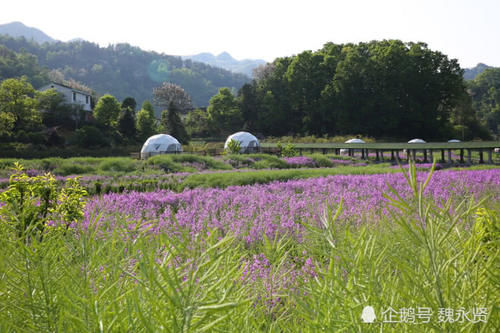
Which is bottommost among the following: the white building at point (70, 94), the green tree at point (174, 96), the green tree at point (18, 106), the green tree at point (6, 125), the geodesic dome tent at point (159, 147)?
the geodesic dome tent at point (159, 147)

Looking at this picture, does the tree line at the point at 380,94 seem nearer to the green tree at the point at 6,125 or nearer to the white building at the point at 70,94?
the white building at the point at 70,94

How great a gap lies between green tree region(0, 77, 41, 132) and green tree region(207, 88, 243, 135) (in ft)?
102

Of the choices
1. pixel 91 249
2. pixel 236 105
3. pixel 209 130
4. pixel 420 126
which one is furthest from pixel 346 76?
pixel 91 249

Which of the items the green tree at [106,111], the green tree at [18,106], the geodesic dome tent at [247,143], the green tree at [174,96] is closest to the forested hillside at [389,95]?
the geodesic dome tent at [247,143]

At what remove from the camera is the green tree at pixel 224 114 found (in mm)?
70625

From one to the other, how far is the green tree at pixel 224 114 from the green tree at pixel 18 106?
102 ft

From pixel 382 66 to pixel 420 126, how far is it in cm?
1154

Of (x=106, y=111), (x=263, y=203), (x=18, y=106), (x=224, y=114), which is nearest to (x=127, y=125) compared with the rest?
(x=106, y=111)

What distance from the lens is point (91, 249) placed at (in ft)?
3.33

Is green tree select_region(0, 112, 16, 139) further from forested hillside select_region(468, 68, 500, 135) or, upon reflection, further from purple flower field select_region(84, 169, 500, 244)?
forested hillside select_region(468, 68, 500, 135)

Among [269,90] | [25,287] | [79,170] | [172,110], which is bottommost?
[79,170]

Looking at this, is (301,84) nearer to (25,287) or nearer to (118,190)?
(118,190)

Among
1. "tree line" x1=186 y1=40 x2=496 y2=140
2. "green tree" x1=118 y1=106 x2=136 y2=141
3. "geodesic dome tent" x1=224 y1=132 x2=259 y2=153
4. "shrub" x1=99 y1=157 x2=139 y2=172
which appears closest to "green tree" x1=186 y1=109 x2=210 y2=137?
"tree line" x1=186 y1=40 x2=496 y2=140

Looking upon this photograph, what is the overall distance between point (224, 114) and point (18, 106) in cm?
3406
